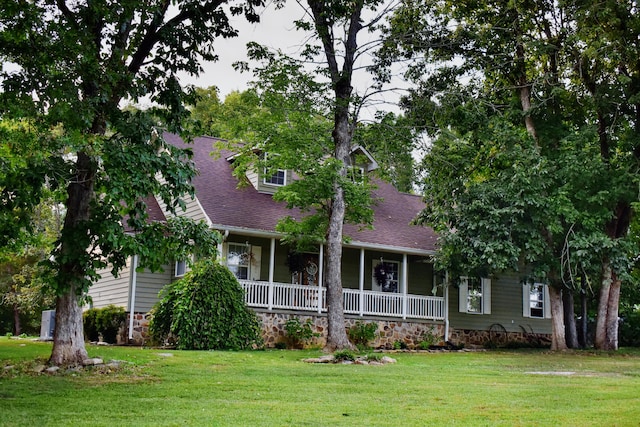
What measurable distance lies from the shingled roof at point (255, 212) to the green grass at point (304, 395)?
631cm

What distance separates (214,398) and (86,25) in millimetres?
6162

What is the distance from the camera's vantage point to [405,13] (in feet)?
66.8

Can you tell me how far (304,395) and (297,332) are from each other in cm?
1055

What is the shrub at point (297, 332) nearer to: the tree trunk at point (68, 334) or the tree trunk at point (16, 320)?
the tree trunk at point (68, 334)

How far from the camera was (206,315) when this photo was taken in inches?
660

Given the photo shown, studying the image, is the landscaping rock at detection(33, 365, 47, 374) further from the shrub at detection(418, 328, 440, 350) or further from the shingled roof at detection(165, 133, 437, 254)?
the shrub at detection(418, 328, 440, 350)

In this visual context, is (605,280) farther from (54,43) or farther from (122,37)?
(54,43)

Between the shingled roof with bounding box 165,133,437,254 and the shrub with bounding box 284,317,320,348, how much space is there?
8.35 feet

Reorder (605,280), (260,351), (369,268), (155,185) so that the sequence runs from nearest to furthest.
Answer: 1. (155,185)
2. (260,351)
3. (605,280)
4. (369,268)

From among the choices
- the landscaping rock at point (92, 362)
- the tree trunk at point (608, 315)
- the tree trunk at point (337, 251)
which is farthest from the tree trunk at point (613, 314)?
the landscaping rock at point (92, 362)

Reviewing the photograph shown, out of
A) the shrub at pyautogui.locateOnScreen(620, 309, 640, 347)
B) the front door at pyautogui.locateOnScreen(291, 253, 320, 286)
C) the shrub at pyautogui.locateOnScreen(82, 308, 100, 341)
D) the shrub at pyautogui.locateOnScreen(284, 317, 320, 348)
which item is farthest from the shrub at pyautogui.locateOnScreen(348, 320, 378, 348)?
the shrub at pyautogui.locateOnScreen(620, 309, 640, 347)

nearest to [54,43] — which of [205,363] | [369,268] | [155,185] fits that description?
[155,185]

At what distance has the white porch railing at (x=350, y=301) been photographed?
19656 mm

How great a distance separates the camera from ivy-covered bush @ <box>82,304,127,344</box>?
19422 millimetres
